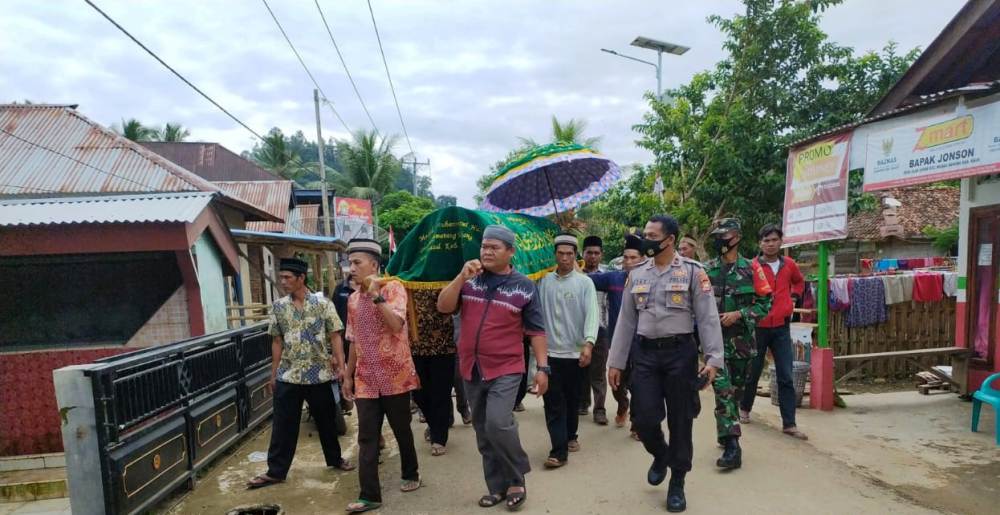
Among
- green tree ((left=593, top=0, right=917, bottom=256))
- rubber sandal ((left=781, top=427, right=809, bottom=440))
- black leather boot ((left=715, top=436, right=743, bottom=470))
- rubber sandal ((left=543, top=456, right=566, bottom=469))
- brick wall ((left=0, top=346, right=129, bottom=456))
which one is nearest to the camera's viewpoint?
black leather boot ((left=715, top=436, right=743, bottom=470))

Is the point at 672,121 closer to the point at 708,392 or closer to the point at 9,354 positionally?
the point at 708,392

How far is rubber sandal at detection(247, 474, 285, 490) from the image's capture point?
13.5 ft

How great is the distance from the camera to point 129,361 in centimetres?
373

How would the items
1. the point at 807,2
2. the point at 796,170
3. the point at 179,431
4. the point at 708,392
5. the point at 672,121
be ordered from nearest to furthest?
the point at 179,431 < the point at 796,170 < the point at 708,392 < the point at 807,2 < the point at 672,121

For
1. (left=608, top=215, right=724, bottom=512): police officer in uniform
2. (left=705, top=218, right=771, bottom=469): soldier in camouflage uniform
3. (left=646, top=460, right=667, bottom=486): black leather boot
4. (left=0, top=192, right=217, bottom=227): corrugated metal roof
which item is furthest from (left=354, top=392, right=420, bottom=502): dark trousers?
(left=0, top=192, right=217, bottom=227): corrugated metal roof

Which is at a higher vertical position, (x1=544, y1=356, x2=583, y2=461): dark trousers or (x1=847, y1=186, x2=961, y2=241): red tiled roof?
(x1=847, y1=186, x2=961, y2=241): red tiled roof

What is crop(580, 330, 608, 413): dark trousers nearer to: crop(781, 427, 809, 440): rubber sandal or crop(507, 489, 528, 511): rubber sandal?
crop(781, 427, 809, 440): rubber sandal

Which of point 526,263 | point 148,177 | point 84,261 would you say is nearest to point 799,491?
point 526,263

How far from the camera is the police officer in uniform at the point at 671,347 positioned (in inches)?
135

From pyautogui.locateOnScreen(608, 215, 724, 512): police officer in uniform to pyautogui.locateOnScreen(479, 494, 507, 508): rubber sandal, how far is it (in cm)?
103

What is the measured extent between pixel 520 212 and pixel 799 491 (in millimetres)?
3165

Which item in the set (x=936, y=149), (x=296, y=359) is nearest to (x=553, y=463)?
(x=296, y=359)

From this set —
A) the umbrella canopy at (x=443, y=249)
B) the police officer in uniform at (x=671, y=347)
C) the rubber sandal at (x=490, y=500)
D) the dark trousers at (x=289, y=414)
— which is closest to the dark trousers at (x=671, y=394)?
the police officer in uniform at (x=671, y=347)

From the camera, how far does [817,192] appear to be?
5.94 metres
